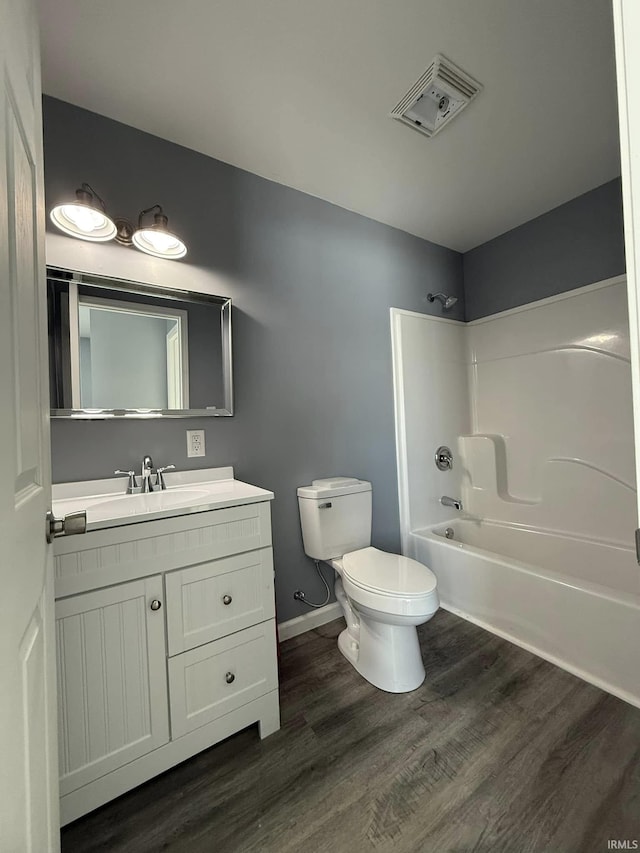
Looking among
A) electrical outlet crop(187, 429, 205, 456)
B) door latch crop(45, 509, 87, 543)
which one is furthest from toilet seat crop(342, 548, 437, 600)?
door latch crop(45, 509, 87, 543)

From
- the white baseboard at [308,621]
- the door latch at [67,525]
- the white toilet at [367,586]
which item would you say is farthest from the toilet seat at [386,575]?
the door latch at [67,525]

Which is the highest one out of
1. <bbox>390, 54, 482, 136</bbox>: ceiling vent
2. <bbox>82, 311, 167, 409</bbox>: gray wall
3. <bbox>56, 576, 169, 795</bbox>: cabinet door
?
<bbox>390, 54, 482, 136</bbox>: ceiling vent

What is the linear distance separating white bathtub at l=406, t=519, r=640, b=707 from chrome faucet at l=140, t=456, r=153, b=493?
1598 millimetres

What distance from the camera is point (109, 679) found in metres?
0.96

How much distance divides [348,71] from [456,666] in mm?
2509

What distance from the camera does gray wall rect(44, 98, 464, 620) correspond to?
140 cm

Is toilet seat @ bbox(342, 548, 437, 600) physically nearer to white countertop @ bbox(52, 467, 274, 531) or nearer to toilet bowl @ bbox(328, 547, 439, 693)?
toilet bowl @ bbox(328, 547, 439, 693)

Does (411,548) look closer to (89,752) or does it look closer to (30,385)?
(89,752)

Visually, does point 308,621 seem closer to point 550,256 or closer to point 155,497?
point 155,497

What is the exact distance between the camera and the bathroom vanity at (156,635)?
93 centimetres

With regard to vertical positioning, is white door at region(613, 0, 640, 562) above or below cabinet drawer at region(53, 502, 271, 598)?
above

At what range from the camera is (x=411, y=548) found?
2.21m

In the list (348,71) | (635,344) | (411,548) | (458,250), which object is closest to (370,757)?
(411,548)

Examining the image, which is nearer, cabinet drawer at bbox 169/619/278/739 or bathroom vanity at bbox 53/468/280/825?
bathroom vanity at bbox 53/468/280/825
